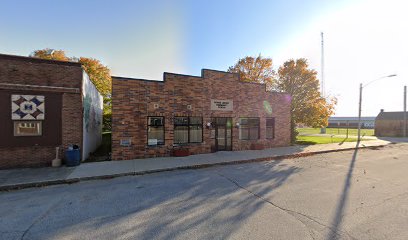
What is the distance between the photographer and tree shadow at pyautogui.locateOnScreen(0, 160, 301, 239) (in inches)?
148

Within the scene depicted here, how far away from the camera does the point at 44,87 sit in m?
9.15

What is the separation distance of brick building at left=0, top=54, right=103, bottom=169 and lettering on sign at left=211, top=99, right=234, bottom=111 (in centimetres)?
795

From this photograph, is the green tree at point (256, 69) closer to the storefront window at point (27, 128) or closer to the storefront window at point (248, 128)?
the storefront window at point (248, 128)

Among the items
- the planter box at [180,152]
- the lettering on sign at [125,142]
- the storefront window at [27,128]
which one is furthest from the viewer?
the planter box at [180,152]

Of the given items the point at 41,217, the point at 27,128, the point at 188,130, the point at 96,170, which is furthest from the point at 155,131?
the point at 41,217

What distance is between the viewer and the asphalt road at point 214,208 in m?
3.75

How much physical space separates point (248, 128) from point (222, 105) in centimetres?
300

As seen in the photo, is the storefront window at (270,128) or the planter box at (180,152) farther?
the storefront window at (270,128)

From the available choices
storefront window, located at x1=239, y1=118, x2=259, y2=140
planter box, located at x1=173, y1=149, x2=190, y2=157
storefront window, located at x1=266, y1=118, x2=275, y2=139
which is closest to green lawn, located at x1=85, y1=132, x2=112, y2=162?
planter box, located at x1=173, y1=149, x2=190, y2=157

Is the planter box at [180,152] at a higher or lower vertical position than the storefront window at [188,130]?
lower

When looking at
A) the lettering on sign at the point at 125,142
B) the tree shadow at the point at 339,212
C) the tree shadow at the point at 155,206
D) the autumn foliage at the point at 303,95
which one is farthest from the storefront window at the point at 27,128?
the autumn foliage at the point at 303,95

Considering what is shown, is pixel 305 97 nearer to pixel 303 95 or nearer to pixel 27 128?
pixel 303 95

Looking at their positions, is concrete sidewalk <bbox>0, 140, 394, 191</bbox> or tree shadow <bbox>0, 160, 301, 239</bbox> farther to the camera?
concrete sidewalk <bbox>0, 140, 394, 191</bbox>

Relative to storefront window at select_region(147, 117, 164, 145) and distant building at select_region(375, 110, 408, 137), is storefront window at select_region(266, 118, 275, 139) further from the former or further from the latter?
distant building at select_region(375, 110, 408, 137)
